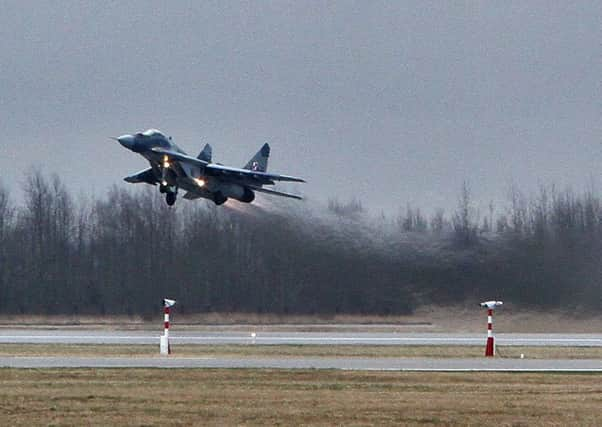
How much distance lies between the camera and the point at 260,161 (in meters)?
53.0

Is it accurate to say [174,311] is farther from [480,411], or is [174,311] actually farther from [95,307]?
[480,411]

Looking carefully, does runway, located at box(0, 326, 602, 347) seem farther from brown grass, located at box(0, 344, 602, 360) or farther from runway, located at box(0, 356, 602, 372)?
runway, located at box(0, 356, 602, 372)

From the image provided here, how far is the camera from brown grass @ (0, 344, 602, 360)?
34000 mm

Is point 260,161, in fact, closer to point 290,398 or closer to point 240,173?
point 240,173

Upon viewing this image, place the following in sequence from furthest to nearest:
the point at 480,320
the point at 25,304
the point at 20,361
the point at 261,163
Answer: the point at 25,304 → the point at 261,163 → the point at 480,320 → the point at 20,361

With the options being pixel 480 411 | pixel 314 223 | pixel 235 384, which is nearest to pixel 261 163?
pixel 314 223

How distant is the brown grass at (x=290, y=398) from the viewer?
18.4 m

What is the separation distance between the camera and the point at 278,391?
72.1ft

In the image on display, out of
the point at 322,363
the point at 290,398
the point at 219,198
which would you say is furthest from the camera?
the point at 219,198

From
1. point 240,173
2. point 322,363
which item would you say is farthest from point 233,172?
point 322,363

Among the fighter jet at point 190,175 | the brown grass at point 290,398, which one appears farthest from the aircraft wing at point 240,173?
the brown grass at point 290,398

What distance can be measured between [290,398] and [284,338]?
24276mm

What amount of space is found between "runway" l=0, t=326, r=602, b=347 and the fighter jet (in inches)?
198

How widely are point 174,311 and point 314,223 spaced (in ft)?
46.6
